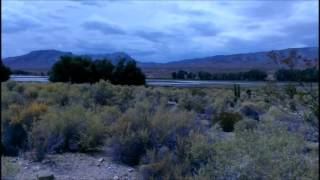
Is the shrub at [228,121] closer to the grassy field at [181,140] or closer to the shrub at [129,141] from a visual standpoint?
the grassy field at [181,140]

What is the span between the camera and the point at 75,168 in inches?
479

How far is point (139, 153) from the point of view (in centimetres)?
1314

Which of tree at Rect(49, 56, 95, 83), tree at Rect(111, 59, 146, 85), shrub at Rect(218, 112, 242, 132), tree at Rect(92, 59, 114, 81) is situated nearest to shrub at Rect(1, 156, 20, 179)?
shrub at Rect(218, 112, 242, 132)

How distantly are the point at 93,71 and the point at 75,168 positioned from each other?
5189 centimetres

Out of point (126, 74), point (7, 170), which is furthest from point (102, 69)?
point (7, 170)

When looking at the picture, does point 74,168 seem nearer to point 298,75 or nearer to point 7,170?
point 7,170

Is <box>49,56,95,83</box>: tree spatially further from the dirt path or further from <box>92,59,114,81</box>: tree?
the dirt path

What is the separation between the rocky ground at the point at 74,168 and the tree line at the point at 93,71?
48460 mm

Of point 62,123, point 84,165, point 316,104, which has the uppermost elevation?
point 316,104

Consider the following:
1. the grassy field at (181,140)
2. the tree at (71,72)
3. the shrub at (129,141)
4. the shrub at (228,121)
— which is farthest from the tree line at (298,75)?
the tree at (71,72)

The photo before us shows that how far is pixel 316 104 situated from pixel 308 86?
1.03 ft

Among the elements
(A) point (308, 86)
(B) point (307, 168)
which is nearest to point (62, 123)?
(B) point (307, 168)

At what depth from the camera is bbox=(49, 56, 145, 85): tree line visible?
6206 centimetres

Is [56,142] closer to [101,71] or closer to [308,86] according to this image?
Result: [308,86]
